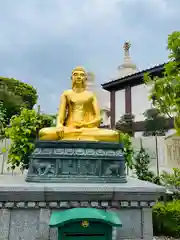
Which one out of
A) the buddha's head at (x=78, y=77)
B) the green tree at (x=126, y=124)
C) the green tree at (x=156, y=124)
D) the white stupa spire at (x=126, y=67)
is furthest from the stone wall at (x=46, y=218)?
the white stupa spire at (x=126, y=67)

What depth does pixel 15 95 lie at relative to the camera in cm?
1225

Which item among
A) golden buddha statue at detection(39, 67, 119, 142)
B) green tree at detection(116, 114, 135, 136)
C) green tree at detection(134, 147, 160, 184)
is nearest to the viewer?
golden buddha statue at detection(39, 67, 119, 142)

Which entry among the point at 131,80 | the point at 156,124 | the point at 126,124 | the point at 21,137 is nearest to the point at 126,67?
the point at 131,80

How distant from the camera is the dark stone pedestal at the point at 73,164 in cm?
313

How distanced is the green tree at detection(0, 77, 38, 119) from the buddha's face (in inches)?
287

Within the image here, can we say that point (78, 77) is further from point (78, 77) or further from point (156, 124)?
point (156, 124)

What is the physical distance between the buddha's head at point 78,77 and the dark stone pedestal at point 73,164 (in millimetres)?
1213

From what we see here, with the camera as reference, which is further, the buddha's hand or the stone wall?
the buddha's hand

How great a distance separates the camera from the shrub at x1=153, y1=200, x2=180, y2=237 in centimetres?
407

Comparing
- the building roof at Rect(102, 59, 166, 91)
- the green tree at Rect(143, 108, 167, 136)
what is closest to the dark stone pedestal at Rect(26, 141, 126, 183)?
the green tree at Rect(143, 108, 167, 136)

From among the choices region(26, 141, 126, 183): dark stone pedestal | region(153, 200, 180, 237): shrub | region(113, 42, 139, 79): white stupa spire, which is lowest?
region(153, 200, 180, 237): shrub

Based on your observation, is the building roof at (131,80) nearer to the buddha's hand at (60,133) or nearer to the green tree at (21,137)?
the green tree at (21,137)

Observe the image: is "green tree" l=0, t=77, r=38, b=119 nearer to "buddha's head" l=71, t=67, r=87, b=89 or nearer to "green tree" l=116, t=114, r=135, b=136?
"green tree" l=116, t=114, r=135, b=136

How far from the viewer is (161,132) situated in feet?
39.5
